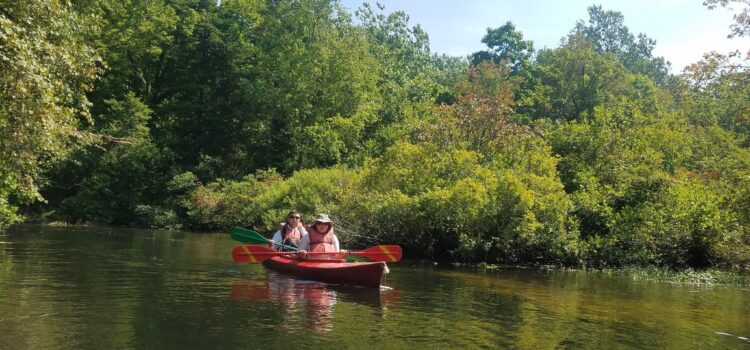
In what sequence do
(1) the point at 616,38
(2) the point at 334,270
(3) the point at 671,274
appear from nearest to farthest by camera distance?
(2) the point at 334,270
(3) the point at 671,274
(1) the point at 616,38

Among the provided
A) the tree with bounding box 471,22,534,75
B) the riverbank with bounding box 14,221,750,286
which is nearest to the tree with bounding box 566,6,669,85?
the tree with bounding box 471,22,534,75

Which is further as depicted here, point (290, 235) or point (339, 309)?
point (290, 235)

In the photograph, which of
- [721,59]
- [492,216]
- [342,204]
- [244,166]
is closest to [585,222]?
[492,216]

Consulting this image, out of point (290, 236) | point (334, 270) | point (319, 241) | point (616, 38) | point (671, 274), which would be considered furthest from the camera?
point (616, 38)

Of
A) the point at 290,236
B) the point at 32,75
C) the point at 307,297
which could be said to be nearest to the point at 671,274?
the point at 290,236

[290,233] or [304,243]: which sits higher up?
[290,233]

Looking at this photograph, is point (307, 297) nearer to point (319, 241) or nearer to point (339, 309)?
point (339, 309)

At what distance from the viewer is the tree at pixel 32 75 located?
11.3 meters

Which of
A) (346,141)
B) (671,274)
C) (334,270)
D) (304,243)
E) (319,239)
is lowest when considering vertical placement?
(334,270)

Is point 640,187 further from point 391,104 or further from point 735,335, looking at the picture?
point 391,104

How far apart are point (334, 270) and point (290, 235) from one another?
345cm

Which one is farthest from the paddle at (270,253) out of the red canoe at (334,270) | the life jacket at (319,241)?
the life jacket at (319,241)

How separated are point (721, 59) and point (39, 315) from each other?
60.6 feet

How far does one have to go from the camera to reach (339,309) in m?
10.4
